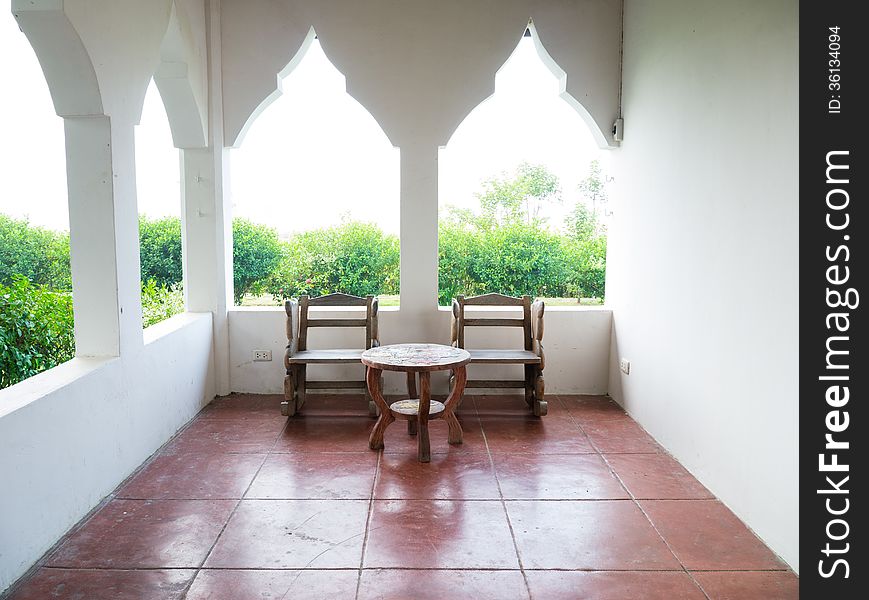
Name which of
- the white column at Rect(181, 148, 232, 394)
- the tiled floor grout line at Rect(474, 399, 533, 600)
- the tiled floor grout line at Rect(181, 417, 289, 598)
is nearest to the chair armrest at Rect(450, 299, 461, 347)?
the tiled floor grout line at Rect(474, 399, 533, 600)

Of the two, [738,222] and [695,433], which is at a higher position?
[738,222]

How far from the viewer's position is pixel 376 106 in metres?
5.94

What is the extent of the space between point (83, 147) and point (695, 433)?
395 cm

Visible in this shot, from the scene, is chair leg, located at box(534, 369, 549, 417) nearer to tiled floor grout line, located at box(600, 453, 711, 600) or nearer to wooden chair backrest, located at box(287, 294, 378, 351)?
tiled floor grout line, located at box(600, 453, 711, 600)

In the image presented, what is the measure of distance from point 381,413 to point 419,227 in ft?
6.26

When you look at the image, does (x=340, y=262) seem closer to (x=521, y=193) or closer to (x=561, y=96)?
(x=521, y=193)

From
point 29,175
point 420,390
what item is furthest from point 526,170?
point 29,175

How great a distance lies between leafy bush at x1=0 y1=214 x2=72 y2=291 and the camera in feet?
Answer: 25.5

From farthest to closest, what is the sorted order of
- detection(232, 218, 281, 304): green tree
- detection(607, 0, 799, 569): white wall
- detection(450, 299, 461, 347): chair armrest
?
detection(232, 218, 281, 304): green tree < detection(450, 299, 461, 347): chair armrest < detection(607, 0, 799, 569): white wall

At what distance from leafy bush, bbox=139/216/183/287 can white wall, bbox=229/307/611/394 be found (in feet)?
8.12

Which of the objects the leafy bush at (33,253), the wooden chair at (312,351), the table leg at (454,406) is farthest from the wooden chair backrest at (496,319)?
the leafy bush at (33,253)

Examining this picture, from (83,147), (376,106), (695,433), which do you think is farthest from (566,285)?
(83,147)

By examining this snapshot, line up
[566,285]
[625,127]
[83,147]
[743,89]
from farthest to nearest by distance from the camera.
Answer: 1. [566,285]
2. [625,127]
3. [83,147]
4. [743,89]

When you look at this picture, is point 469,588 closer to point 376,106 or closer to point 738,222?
point 738,222
